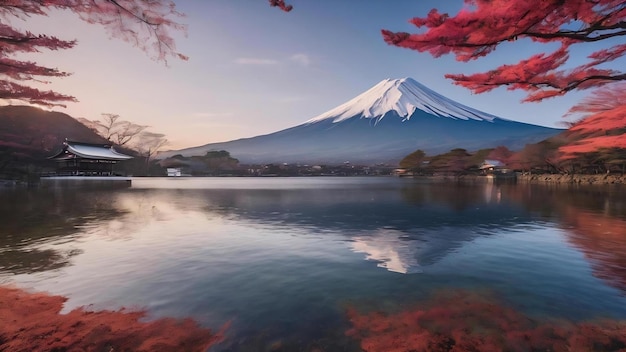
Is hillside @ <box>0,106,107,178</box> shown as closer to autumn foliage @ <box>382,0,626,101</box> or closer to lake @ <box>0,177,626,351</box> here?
lake @ <box>0,177,626,351</box>

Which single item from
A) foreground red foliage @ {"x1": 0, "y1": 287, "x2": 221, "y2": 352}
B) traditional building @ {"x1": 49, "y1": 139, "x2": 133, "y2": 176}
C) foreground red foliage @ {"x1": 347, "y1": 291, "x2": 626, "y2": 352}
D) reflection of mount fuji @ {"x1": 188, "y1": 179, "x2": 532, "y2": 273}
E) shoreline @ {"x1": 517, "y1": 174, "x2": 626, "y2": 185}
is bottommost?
reflection of mount fuji @ {"x1": 188, "y1": 179, "x2": 532, "y2": 273}

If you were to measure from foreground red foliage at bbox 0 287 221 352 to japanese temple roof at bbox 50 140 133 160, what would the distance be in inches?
1434

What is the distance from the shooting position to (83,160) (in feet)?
115

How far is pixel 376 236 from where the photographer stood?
27.0 feet

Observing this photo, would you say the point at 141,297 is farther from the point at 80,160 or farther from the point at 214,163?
the point at 214,163

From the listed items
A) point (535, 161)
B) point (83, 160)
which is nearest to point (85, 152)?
point (83, 160)

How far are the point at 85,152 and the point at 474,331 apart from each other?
1623 inches

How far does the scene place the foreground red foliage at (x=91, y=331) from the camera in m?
3.04

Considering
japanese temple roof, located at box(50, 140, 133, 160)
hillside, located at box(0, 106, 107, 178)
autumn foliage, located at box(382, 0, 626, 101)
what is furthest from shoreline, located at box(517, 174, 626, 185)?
hillside, located at box(0, 106, 107, 178)

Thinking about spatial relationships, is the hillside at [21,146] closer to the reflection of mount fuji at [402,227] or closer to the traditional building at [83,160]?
the traditional building at [83,160]

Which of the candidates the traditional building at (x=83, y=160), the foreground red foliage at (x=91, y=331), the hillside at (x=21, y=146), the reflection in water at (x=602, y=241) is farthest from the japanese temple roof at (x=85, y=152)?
the reflection in water at (x=602, y=241)

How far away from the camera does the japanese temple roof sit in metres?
33.5

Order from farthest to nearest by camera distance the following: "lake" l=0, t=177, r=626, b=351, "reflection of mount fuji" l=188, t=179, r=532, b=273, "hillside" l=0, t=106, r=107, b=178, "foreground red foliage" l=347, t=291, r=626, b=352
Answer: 1. "hillside" l=0, t=106, r=107, b=178
2. "reflection of mount fuji" l=188, t=179, r=532, b=273
3. "lake" l=0, t=177, r=626, b=351
4. "foreground red foliage" l=347, t=291, r=626, b=352

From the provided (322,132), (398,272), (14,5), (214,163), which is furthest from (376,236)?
(322,132)
